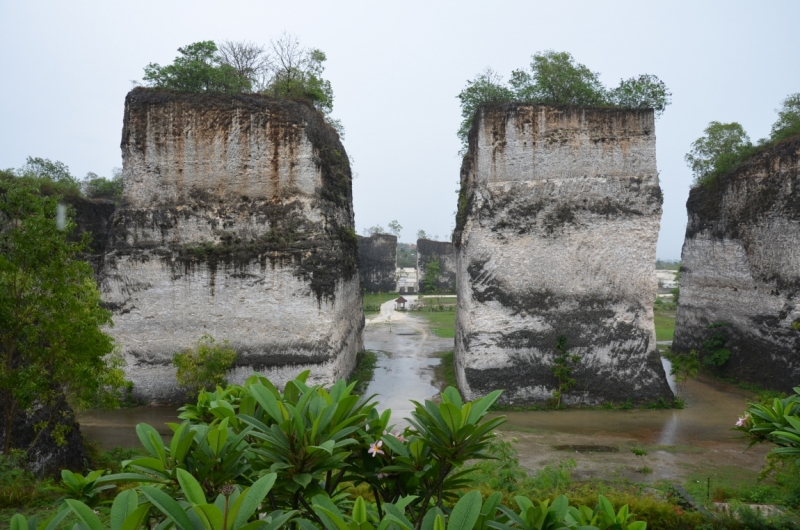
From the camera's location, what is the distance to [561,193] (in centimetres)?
1139

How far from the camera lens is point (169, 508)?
1977mm

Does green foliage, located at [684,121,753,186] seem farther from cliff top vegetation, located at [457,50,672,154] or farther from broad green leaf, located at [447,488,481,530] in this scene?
broad green leaf, located at [447,488,481,530]

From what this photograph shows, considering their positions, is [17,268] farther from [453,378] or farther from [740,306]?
[740,306]

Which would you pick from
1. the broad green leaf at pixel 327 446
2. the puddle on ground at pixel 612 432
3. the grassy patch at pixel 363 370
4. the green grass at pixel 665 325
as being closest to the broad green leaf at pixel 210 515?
the broad green leaf at pixel 327 446

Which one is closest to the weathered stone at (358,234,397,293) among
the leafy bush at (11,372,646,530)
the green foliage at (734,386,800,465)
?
the green foliage at (734,386,800,465)

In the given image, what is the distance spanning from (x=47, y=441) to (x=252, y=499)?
7286mm

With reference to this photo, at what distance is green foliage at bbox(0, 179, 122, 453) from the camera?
629 cm

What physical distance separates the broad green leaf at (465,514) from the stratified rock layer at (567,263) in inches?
367

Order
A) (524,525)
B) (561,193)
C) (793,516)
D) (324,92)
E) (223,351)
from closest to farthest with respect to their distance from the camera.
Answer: (524,525), (793,516), (223,351), (561,193), (324,92)

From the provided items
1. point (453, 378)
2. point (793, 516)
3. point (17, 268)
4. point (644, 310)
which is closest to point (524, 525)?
point (793, 516)

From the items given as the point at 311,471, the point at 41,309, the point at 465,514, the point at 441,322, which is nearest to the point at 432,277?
the point at 441,322

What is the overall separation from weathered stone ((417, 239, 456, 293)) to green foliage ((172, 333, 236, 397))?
27.1 metres

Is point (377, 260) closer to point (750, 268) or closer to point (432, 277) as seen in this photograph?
point (432, 277)

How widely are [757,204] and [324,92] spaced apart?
12239mm
